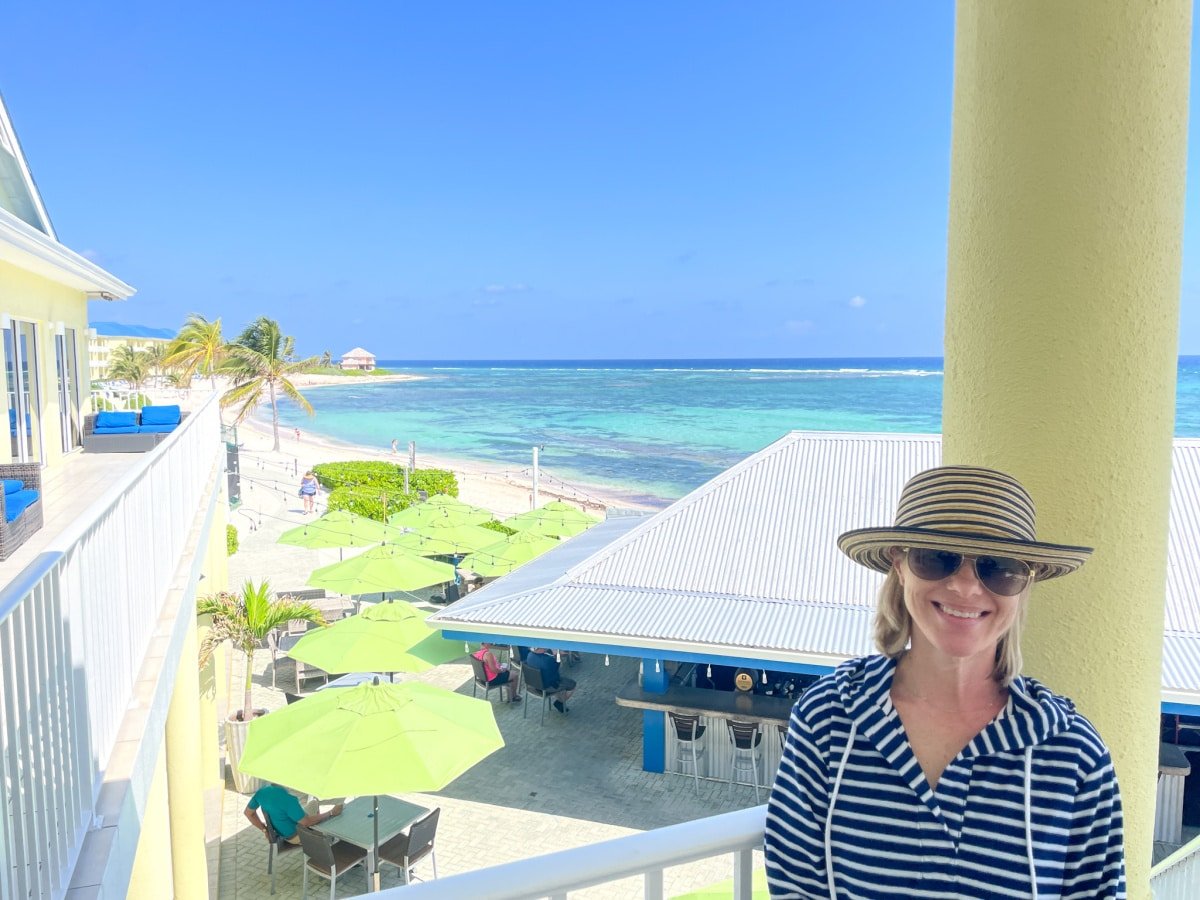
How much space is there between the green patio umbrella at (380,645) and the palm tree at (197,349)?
38545 millimetres

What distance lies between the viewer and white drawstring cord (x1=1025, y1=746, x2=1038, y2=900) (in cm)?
144

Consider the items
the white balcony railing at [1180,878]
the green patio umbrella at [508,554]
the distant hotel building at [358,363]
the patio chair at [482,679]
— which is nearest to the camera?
the white balcony railing at [1180,878]

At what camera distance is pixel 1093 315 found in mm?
1788

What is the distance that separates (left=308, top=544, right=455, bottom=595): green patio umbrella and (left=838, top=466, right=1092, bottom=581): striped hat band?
1248 centimetres

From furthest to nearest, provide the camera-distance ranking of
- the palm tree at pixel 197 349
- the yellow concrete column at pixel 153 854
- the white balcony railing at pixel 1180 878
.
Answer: the palm tree at pixel 197 349 < the yellow concrete column at pixel 153 854 < the white balcony railing at pixel 1180 878

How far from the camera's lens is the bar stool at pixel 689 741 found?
11.0 metres


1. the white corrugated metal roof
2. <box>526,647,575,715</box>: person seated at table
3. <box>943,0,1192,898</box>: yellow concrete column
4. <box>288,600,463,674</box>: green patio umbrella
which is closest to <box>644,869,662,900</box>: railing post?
<box>943,0,1192,898</box>: yellow concrete column

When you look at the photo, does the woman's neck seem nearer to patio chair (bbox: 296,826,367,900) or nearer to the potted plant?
patio chair (bbox: 296,826,367,900)

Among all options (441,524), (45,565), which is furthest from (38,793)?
(441,524)

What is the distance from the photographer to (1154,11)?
1765mm

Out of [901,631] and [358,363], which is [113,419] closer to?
[901,631]

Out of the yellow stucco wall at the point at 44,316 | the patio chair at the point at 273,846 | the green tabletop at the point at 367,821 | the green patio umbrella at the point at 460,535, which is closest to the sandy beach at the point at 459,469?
the yellow stucco wall at the point at 44,316

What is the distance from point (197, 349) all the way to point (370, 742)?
44750 millimetres

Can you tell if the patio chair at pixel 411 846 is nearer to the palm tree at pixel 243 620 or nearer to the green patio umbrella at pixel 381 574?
the palm tree at pixel 243 620
